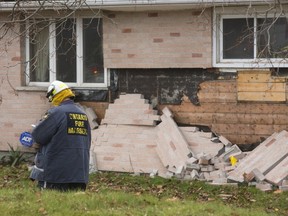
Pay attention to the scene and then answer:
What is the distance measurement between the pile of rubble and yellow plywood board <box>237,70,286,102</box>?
754 millimetres

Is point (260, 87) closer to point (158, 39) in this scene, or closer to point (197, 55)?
point (197, 55)

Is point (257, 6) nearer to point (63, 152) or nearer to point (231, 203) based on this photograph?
point (231, 203)

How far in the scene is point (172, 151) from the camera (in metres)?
12.2

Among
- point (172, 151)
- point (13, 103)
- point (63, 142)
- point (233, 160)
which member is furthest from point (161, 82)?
point (63, 142)

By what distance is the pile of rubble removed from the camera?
1128 centimetres

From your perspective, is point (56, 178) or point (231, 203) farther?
point (231, 203)

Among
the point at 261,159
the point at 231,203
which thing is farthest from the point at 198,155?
the point at 231,203

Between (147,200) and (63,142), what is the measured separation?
1.24 m

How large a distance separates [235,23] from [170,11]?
1.28 metres

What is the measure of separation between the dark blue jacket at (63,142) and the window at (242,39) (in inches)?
209

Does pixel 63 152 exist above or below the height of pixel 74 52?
below

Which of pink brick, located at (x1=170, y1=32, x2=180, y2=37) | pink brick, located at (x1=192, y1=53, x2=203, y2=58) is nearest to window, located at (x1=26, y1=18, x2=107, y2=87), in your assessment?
pink brick, located at (x1=170, y1=32, x2=180, y2=37)

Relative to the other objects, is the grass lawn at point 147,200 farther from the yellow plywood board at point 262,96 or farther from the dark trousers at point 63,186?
the yellow plywood board at point 262,96

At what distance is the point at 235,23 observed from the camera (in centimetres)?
1274
